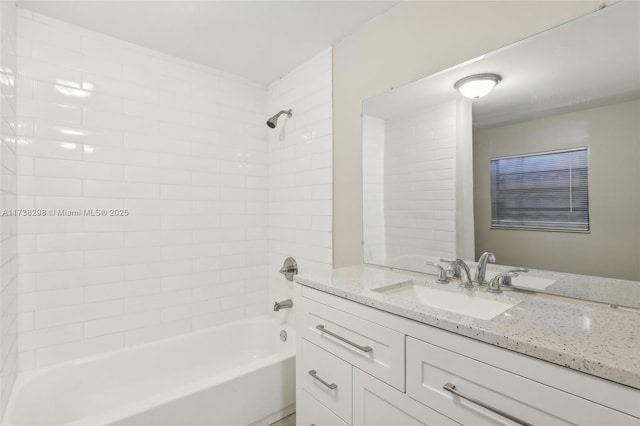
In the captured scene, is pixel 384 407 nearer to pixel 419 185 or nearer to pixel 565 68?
pixel 419 185

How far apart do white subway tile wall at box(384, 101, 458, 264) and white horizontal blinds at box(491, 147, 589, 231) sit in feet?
0.69

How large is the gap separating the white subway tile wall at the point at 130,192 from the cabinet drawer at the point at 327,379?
0.86 m

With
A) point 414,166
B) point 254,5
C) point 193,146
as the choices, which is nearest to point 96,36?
point 193,146

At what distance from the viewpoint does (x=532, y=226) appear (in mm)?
1219

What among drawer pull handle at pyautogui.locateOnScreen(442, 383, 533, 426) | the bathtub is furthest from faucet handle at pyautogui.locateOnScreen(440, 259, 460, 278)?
the bathtub

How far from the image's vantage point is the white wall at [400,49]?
123cm

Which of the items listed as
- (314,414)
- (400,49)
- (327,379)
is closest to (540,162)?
(400,49)

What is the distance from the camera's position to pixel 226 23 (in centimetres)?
182

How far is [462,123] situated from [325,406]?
1.42 metres

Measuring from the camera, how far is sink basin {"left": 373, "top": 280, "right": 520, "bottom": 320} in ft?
3.75

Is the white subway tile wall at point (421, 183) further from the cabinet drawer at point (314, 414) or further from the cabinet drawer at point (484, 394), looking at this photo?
the cabinet drawer at point (314, 414)

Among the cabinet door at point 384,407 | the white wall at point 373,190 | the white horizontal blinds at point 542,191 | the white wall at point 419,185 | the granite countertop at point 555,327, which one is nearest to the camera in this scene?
the granite countertop at point 555,327

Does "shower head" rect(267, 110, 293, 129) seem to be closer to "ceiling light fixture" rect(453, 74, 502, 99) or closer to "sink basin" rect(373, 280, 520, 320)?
"ceiling light fixture" rect(453, 74, 502, 99)

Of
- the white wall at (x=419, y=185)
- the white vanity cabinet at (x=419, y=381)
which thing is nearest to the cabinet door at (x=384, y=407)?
the white vanity cabinet at (x=419, y=381)
